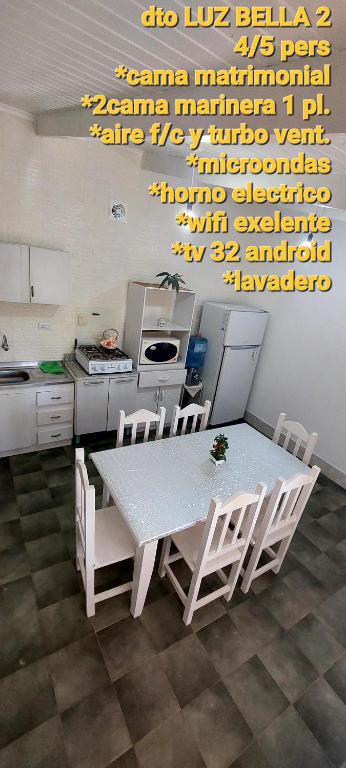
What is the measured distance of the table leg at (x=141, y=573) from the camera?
5.43 ft

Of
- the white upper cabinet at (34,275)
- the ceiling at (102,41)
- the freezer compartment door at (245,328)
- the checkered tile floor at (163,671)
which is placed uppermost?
the ceiling at (102,41)

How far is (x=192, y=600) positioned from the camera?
71.4 inches

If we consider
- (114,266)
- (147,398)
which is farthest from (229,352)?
(114,266)

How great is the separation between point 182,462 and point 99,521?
620 mm

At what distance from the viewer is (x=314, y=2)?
0.85 meters

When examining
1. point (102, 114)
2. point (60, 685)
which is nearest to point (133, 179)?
point (102, 114)

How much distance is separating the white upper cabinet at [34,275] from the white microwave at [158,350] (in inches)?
35.0

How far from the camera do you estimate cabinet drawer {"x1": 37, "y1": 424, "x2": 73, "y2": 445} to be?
3073 millimetres

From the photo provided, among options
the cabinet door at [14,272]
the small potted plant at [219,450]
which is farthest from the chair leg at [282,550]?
the cabinet door at [14,272]

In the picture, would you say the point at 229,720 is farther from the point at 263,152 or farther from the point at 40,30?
the point at 263,152

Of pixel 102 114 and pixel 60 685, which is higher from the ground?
pixel 102 114

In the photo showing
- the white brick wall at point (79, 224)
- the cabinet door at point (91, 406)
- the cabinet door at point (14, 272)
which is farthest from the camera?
the cabinet door at point (91, 406)

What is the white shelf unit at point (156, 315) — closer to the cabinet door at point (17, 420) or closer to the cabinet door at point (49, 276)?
the cabinet door at point (49, 276)

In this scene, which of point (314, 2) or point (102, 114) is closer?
point (314, 2)
